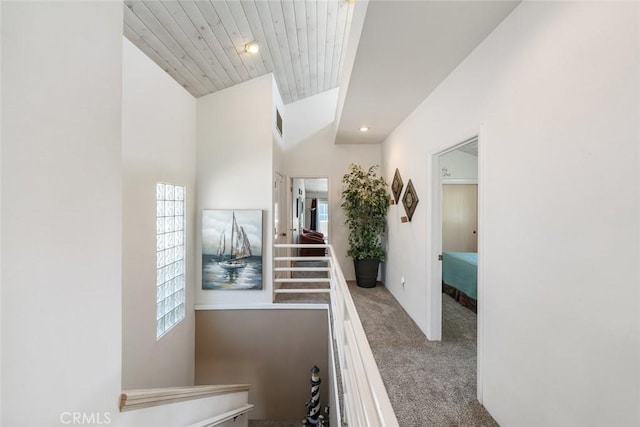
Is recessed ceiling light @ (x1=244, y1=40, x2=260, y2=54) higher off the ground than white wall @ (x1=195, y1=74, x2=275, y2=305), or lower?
higher

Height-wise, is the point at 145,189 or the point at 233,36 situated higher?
the point at 233,36

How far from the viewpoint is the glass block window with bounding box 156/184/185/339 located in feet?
8.94

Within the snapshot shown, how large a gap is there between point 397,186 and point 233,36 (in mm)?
2515

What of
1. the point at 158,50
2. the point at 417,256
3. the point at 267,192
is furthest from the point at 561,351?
the point at 158,50

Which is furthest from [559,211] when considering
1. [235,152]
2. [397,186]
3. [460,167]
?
[460,167]

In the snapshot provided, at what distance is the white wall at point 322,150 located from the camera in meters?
4.66

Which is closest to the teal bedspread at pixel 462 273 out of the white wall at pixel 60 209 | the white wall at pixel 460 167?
the white wall at pixel 460 167

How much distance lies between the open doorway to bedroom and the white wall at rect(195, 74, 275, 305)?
2.05 metres

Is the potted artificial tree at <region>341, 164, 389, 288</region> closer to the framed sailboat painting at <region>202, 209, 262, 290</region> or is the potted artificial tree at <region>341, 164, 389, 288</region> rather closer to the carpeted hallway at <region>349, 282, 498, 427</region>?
the carpeted hallway at <region>349, 282, 498, 427</region>

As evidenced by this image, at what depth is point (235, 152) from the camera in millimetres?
3467

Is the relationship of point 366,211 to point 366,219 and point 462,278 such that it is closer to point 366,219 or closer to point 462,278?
point 366,219

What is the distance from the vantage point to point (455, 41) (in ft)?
5.60

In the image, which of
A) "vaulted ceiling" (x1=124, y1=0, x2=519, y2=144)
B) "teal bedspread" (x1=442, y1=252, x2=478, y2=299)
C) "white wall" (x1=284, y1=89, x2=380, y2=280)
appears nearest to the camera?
"vaulted ceiling" (x1=124, y1=0, x2=519, y2=144)

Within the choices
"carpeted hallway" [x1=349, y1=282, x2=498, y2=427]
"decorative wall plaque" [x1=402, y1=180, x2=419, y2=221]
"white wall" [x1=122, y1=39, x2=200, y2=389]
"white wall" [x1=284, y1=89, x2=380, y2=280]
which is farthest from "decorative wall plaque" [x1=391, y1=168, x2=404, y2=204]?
"white wall" [x1=122, y1=39, x2=200, y2=389]
